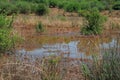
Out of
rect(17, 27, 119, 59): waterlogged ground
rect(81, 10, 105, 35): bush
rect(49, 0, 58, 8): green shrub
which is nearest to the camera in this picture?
rect(17, 27, 119, 59): waterlogged ground

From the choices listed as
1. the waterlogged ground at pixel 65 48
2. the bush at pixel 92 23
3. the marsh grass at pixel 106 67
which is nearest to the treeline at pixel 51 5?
the bush at pixel 92 23

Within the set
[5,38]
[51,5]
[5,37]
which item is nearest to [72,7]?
[51,5]

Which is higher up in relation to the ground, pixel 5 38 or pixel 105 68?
pixel 105 68

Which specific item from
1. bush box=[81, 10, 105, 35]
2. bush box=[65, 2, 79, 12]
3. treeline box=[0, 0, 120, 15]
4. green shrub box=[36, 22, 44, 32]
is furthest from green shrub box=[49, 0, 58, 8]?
bush box=[81, 10, 105, 35]

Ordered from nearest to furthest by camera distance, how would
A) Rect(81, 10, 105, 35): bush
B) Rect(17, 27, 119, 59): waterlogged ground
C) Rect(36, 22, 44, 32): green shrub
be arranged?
Rect(17, 27, 119, 59): waterlogged ground, Rect(81, 10, 105, 35): bush, Rect(36, 22, 44, 32): green shrub

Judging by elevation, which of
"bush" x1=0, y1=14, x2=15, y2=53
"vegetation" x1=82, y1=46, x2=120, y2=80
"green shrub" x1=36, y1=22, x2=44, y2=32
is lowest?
"green shrub" x1=36, y1=22, x2=44, y2=32

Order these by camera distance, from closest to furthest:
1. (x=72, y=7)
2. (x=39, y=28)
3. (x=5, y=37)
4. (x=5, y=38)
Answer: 1. (x=5, y=38)
2. (x=5, y=37)
3. (x=39, y=28)
4. (x=72, y=7)

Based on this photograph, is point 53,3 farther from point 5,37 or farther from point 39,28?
point 5,37

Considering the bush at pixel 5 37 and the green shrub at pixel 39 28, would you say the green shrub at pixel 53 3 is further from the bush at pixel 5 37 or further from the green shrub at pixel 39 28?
the bush at pixel 5 37

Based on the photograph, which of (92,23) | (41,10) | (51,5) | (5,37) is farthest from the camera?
(51,5)

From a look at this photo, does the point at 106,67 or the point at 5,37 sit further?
the point at 5,37

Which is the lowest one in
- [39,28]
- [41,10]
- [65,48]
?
[41,10]

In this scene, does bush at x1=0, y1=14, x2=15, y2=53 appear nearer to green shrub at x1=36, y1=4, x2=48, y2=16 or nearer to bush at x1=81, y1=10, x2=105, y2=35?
bush at x1=81, y1=10, x2=105, y2=35

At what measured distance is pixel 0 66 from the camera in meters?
8.08
